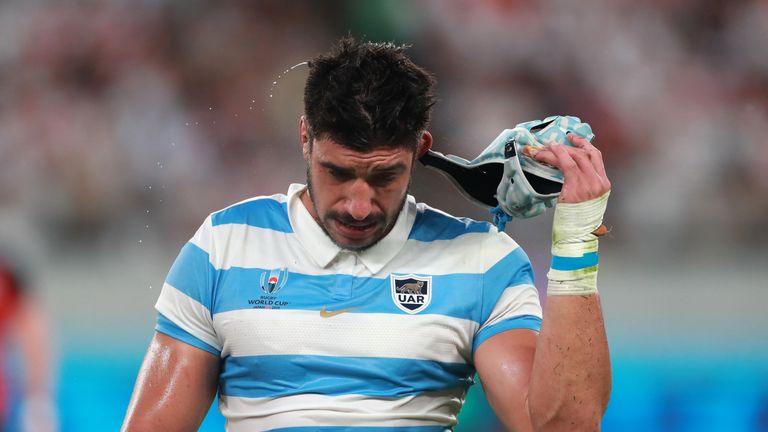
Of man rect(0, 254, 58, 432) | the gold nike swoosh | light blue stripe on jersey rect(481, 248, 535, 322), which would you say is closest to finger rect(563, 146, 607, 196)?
light blue stripe on jersey rect(481, 248, 535, 322)

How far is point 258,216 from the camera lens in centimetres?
220

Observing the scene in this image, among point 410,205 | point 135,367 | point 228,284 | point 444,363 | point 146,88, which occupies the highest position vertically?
point 146,88

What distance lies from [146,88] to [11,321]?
3.58 feet

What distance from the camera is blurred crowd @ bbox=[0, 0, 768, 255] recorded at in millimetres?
3975

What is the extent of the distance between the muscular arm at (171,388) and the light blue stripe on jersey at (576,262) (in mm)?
743

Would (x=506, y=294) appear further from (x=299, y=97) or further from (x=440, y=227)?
(x=299, y=97)

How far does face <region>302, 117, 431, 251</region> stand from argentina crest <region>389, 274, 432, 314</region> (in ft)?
0.37

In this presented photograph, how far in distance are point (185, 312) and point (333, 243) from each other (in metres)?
0.34

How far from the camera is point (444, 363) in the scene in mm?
2041

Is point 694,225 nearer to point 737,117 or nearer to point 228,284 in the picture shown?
point 737,117

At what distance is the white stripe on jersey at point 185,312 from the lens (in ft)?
6.75

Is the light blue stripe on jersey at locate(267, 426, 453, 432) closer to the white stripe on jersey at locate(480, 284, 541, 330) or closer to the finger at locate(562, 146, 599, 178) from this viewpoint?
the white stripe on jersey at locate(480, 284, 541, 330)

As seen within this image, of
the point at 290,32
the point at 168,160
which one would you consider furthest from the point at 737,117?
the point at 168,160

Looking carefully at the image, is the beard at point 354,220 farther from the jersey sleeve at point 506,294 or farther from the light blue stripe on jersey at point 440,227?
the jersey sleeve at point 506,294
